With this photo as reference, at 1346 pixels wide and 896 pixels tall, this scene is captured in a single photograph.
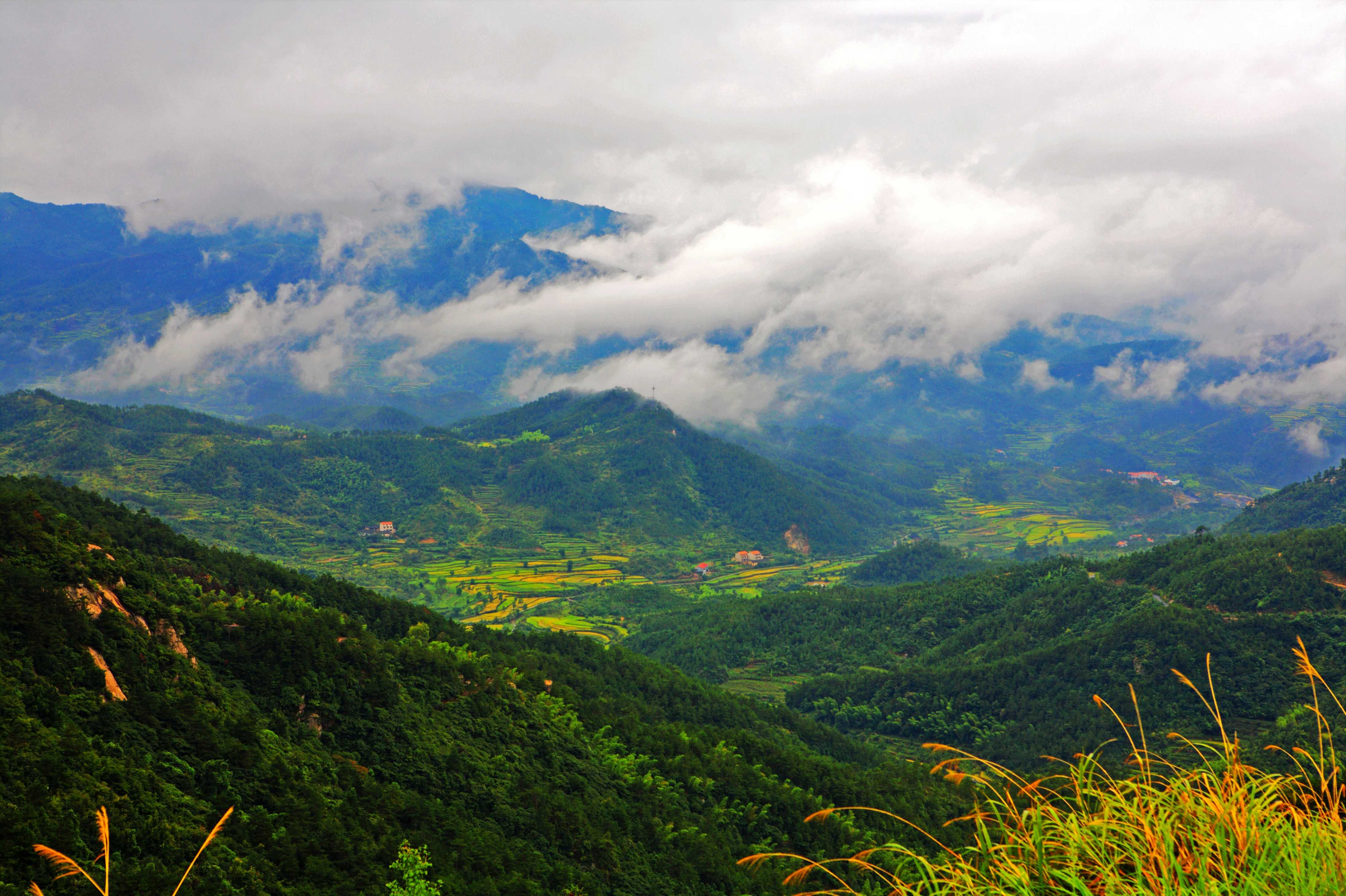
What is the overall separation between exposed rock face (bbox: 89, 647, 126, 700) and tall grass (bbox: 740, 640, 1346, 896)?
27826mm

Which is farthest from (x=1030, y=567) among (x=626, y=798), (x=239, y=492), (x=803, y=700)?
(x=239, y=492)

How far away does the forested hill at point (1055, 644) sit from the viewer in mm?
76875

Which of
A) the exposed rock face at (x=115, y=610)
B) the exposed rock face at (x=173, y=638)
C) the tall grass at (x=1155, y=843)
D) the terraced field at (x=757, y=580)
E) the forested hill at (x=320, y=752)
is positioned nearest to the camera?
the tall grass at (x=1155, y=843)

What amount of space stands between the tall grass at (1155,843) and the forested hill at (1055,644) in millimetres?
73706

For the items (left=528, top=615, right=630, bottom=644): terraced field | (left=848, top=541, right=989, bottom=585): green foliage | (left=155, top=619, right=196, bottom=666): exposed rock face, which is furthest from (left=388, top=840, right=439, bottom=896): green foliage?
(left=848, top=541, right=989, bottom=585): green foliage

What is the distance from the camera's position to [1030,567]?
126 meters

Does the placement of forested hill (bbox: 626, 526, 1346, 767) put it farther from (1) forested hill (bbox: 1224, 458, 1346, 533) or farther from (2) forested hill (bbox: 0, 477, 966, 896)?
(1) forested hill (bbox: 1224, 458, 1346, 533)

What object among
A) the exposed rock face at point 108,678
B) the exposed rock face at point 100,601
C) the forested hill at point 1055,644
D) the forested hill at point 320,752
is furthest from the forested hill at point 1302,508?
the exposed rock face at point 108,678

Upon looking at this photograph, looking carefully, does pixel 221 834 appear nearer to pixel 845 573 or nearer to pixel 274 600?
pixel 274 600

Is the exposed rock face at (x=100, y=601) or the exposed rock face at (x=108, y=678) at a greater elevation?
the exposed rock face at (x=100, y=601)

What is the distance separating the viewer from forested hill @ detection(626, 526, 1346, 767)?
252ft

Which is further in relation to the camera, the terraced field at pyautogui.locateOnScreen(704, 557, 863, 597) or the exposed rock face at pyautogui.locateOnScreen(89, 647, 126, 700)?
the terraced field at pyautogui.locateOnScreen(704, 557, 863, 597)

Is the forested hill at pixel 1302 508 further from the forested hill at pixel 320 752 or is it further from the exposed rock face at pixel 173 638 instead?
the exposed rock face at pixel 173 638

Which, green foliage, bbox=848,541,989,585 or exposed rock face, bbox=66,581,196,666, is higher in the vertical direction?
exposed rock face, bbox=66,581,196,666
